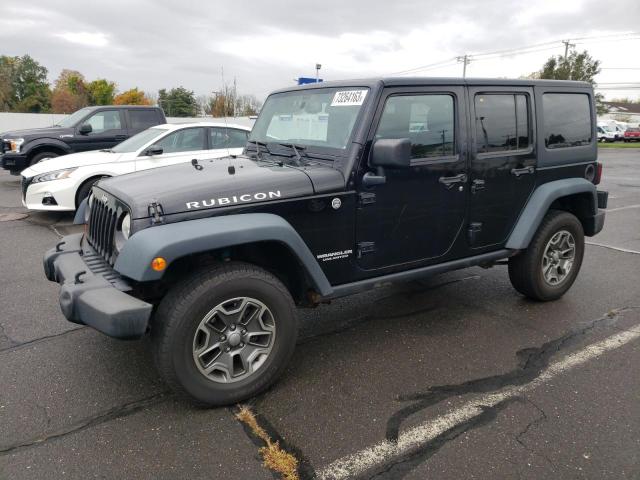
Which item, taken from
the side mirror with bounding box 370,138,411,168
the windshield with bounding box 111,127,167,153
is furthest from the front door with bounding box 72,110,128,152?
the side mirror with bounding box 370,138,411,168

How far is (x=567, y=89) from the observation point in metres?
4.35

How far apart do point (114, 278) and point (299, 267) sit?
1114mm

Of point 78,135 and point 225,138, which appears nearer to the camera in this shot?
point 225,138

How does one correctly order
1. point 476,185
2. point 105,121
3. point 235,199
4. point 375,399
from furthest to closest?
point 105,121 < point 476,185 < point 375,399 < point 235,199

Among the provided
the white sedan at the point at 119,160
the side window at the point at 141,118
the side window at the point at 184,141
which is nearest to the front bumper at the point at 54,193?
the white sedan at the point at 119,160

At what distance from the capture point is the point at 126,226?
2.88 metres

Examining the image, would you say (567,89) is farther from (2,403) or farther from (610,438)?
(2,403)

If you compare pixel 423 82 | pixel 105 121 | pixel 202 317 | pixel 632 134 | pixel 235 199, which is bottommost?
pixel 202 317

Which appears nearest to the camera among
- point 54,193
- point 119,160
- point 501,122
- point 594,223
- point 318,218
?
point 318,218

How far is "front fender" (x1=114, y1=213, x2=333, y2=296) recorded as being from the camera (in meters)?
2.48

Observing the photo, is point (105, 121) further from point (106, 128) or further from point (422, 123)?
point (422, 123)

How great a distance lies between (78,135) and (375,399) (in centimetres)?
986

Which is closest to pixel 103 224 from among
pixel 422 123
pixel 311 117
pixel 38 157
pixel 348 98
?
pixel 311 117

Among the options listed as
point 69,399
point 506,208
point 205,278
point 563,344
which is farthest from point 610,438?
point 69,399
